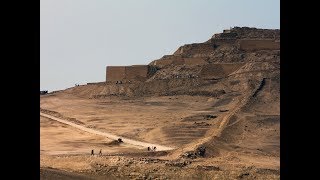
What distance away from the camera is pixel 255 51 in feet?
197

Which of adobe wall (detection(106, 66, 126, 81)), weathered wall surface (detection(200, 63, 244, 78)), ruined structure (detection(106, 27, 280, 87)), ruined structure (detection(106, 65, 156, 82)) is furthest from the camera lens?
adobe wall (detection(106, 66, 126, 81))

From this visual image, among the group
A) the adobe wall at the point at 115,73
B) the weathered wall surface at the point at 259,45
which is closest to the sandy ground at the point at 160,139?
the adobe wall at the point at 115,73

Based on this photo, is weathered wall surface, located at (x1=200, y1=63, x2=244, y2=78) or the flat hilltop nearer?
the flat hilltop

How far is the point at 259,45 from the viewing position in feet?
194

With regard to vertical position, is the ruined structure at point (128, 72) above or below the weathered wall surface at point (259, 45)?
below

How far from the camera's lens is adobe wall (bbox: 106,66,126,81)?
194 feet

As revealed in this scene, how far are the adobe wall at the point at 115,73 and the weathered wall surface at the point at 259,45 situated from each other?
50.4ft

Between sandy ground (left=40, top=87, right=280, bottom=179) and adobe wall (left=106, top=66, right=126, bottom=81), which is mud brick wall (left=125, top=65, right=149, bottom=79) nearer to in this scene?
adobe wall (left=106, top=66, right=126, bottom=81)

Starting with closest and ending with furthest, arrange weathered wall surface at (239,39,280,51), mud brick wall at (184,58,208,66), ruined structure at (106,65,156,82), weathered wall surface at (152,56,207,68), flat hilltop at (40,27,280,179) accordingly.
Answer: flat hilltop at (40,27,280,179) → weathered wall surface at (239,39,280,51) → ruined structure at (106,65,156,82) → mud brick wall at (184,58,208,66) → weathered wall surface at (152,56,207,68)

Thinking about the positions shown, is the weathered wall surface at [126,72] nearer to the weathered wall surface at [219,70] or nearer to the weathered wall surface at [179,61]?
the weathered wall surface at [179,61]

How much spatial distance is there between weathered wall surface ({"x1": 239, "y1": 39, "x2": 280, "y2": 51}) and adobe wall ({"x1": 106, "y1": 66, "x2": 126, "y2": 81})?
15.3 m

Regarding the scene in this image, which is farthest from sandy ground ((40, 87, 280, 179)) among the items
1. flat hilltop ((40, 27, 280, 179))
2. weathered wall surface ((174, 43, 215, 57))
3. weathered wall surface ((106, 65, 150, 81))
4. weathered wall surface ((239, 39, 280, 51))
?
weathered wall surface ((174, 43, 215, 57))

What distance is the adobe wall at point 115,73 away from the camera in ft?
194
